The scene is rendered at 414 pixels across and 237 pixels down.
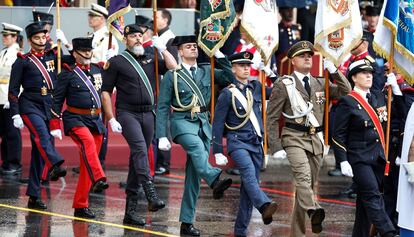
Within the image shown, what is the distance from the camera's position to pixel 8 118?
1852 cm

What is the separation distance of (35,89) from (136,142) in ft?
6.99

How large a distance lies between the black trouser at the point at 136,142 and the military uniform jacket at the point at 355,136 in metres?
2.17

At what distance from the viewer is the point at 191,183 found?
1388cm

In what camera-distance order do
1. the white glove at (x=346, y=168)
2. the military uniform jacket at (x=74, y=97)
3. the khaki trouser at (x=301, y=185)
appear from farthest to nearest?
the military uniform jacket at (x=74, y=97), the khaki trouser at (x=301, y=185), the white glove at (x=346, y=168)

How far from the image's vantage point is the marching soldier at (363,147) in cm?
1290

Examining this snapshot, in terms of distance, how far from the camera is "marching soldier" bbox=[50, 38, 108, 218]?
1455 cm

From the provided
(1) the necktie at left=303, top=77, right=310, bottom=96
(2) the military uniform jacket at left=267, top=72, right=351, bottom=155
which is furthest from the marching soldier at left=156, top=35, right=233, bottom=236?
(1) the necktie at left=303, top=77, right=310, bottom=96

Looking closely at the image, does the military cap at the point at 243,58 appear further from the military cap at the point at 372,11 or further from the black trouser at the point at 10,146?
the military cap at the point at 372,11

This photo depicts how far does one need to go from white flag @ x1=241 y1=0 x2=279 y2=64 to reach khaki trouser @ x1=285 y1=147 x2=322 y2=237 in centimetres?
145

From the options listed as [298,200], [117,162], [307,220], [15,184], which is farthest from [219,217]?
[117,162]

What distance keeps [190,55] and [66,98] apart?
1.70 metres

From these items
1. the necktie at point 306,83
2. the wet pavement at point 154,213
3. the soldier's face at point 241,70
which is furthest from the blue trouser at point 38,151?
the necktie at point 306,83

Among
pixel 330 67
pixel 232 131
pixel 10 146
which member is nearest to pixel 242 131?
pixel 232 131

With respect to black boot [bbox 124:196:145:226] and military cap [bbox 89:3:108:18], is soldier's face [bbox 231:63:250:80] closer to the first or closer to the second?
black boot [bbox 124:196:145:226]
